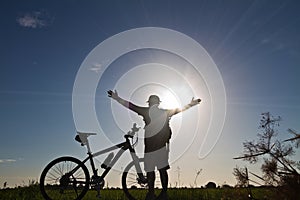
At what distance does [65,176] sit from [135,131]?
254 centimetres

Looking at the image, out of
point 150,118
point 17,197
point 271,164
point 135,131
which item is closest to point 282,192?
point 271,164

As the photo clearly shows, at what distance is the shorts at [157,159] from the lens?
8.88 meters

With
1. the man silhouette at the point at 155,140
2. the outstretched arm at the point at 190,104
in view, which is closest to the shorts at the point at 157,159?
the man silhouette at the point at 155,140

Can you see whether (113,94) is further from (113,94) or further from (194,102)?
(194,102)

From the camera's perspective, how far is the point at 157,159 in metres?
8.88

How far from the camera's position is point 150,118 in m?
9.03

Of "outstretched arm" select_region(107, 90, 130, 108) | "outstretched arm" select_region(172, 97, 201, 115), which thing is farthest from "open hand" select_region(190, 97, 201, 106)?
"outstretched arm" select_region(107, 90, 130, 108)

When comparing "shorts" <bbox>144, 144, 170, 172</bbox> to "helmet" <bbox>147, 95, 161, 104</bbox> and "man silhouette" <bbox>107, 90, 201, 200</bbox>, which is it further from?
"helmet" <bbox>147, 95, 161, 104</bbox>

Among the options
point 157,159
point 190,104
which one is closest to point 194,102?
point 190,104

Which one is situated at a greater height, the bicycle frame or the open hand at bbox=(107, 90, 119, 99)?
the open hand at bbox=(107, 90, 119, 99)

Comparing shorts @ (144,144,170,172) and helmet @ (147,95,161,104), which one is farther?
helmet @ (147,95,161,104)

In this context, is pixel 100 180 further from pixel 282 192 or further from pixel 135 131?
pixel 282 192

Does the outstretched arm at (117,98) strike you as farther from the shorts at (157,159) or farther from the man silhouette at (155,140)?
the shorts at (157,159)

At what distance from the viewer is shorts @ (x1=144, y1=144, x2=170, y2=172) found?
29.1 feet
